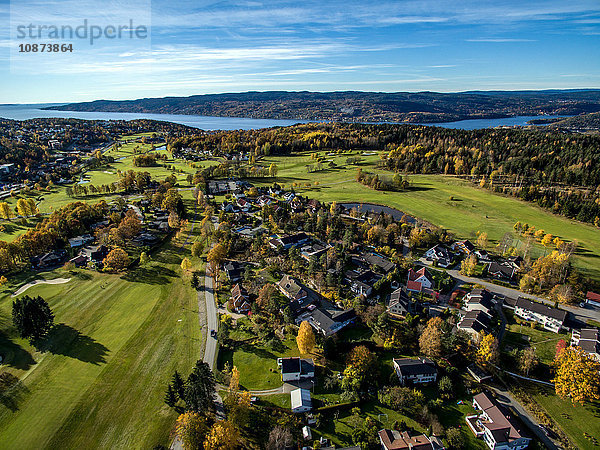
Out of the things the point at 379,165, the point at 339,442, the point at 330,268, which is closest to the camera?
the point at 339,442

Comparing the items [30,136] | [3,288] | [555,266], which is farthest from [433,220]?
[30,136]

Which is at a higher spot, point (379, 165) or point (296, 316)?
point (379, 165)

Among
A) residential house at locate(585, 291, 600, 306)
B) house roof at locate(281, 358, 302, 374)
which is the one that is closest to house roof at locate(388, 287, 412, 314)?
house roof at locate(281, 358, 302, 374)

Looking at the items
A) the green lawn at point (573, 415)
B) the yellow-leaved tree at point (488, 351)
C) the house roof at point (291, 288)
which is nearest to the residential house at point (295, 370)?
the house roof at point (291, 288)

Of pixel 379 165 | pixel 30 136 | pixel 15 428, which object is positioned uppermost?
pixel 30 136

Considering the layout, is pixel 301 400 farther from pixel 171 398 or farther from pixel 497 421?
pixel 497 421

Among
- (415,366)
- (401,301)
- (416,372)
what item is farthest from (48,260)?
(416,372)

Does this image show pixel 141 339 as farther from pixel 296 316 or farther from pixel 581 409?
pixel 581 409
